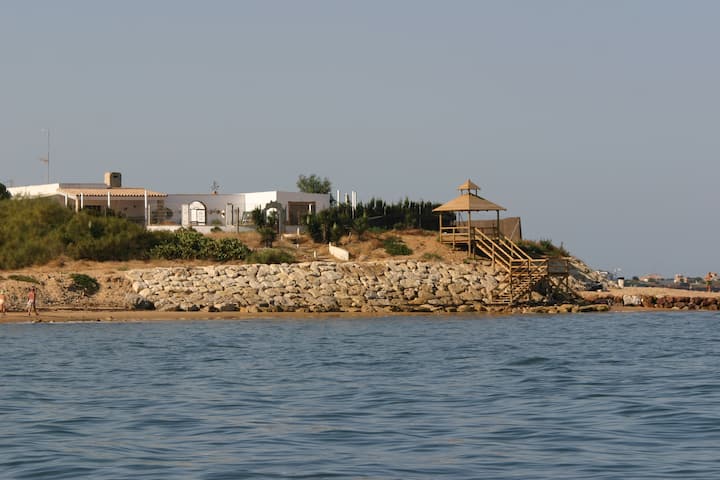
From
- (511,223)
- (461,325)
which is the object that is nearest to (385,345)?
(461,325)

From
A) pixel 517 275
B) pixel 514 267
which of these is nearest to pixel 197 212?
pixel 514 267

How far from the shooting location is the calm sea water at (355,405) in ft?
45.6

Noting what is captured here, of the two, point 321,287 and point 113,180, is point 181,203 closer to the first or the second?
point 113,180

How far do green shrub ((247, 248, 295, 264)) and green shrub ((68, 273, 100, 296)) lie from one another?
8.11 meters

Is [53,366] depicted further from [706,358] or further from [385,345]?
[706,358]

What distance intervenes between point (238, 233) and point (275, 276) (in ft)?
33.4

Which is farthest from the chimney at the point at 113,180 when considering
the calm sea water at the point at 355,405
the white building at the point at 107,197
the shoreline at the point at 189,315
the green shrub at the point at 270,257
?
the calm sea water at the point at 355,405

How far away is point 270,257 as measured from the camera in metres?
50.0

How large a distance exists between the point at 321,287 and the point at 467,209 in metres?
9.45

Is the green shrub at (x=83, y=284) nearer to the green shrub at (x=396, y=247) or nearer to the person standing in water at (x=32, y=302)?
the person standing in water at (x=32, y=302)

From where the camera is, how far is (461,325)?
40500 millimetres

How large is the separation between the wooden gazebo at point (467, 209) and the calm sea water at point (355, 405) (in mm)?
17461

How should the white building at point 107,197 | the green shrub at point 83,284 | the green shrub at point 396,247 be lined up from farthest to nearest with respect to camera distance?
1. the white building at point 107,197
2. the green shrub at point 396,247
3. the green shrub at point 83,284

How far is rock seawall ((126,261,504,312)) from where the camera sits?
44.7 meters
